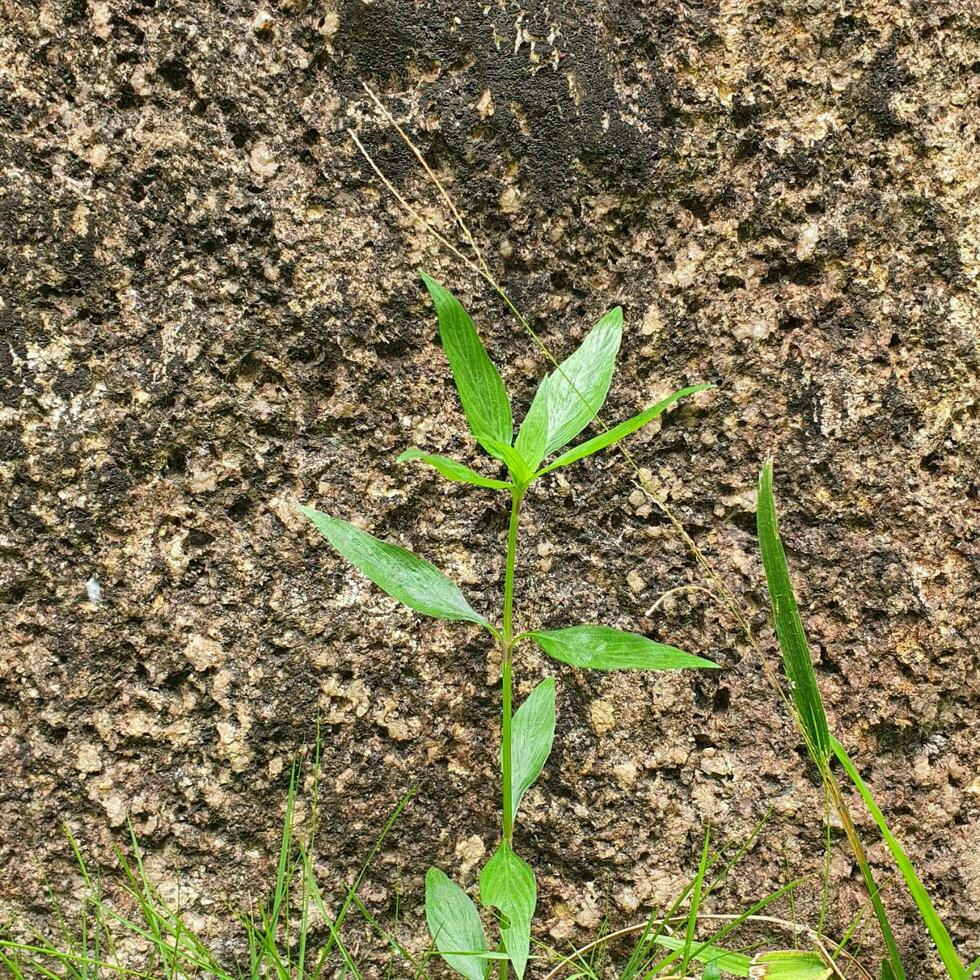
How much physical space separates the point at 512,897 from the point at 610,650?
249 millimetres

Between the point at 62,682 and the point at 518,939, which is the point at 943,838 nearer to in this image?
the point at 518,939

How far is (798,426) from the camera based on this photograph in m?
1.16

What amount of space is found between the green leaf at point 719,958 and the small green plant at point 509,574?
5 centimetres

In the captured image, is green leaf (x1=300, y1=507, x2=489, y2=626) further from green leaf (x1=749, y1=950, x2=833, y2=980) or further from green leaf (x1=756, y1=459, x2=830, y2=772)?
green leaf (x1=749, y1=950, x2=833, y2=980)

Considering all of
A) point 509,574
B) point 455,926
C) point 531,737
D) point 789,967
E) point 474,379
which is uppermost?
point 474,379

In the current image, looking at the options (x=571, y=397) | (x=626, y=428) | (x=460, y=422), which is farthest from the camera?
(x=460, y=422)

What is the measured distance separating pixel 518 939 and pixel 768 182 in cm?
89

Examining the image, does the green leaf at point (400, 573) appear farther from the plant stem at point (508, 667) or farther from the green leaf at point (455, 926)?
the green leaf at point (455, 926)

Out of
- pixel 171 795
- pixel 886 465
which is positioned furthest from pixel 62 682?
pixel 886 465

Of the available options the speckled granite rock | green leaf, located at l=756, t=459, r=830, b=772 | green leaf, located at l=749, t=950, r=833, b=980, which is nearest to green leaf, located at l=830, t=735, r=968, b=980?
green leaf, located at l=756, t=459, r=830, b=772

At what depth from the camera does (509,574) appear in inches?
35.5

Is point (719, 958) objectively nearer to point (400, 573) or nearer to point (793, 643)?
point (793, 643)

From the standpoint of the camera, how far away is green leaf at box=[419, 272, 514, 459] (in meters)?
0.89

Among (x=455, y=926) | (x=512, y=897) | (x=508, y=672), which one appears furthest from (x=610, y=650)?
(x=455, y=926)
